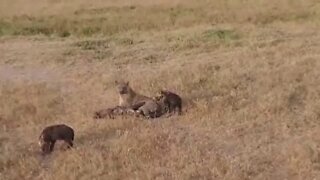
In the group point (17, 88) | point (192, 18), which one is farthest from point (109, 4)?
point (17, 88)

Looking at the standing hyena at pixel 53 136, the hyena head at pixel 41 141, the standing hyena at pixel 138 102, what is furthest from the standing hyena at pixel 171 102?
the hyena head at pixel 41 141

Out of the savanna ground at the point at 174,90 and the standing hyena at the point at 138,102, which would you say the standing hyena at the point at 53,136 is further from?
the standing hyena at the point at 138,102

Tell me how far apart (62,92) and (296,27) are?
8.64 meters

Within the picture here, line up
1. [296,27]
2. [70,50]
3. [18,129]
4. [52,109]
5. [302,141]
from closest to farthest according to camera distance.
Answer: [302,141]
[18,129]
[52,109]
[70,50]
[296,27]

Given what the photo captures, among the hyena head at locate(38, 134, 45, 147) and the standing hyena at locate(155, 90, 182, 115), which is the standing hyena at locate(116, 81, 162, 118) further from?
the hyena head at locate(38, 134, 45, 147)

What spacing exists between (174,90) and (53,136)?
324 cm

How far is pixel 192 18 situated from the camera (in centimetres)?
2225

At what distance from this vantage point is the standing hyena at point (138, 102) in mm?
10398

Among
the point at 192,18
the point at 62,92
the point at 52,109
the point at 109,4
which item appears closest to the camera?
the point at 52,109

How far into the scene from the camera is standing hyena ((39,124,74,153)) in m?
9.22

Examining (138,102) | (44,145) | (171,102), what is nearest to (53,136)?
(44,145)

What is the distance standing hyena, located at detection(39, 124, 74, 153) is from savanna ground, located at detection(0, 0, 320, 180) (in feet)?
0.45

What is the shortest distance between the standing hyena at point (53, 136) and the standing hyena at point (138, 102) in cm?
138

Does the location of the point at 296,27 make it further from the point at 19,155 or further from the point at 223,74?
the point at 19,155
